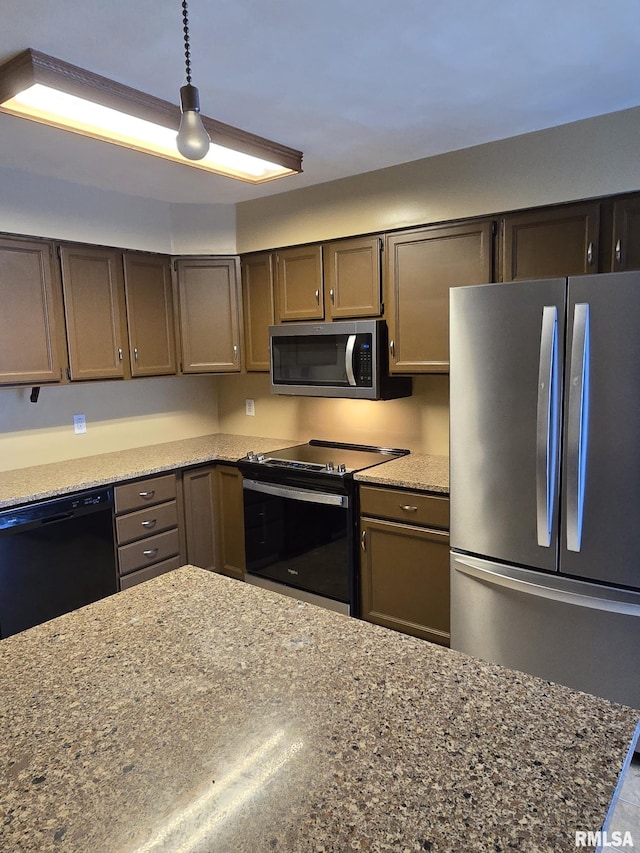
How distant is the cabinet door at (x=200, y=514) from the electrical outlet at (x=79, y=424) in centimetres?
69

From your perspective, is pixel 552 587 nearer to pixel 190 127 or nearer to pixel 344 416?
pixel 344 416

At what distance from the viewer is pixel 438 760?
2.82 feet

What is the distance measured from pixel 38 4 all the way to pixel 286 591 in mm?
2726

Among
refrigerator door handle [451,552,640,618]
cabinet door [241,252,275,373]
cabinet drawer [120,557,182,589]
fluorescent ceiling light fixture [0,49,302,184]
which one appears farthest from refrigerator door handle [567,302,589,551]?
cabinet drawer [120,557,182,589]

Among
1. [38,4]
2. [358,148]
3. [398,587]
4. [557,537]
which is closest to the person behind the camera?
[38,4]

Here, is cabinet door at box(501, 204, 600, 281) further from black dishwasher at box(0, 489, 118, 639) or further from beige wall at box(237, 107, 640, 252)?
black dishwasher at box(0, 489, 118, 639)

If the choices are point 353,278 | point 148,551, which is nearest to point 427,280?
point 353,278

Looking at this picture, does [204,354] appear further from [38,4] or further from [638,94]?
[638,94]

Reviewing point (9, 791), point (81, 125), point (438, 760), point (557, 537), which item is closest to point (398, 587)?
point (557, 537)

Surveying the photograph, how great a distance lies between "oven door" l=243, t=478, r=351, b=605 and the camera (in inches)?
115

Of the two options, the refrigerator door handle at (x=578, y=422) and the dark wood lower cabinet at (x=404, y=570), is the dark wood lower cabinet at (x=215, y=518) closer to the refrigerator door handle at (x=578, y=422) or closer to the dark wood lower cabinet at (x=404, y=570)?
the dark wood lower cabinet at (x=404, y=570)

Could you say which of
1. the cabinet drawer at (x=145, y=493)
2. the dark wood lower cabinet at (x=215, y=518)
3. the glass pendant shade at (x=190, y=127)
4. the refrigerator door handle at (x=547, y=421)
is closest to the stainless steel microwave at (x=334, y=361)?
the dark wood lower cabinet at (x=215, y=518)

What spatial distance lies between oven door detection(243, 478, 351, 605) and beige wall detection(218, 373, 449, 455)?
645 mm

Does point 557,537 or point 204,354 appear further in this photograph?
point 204,354
